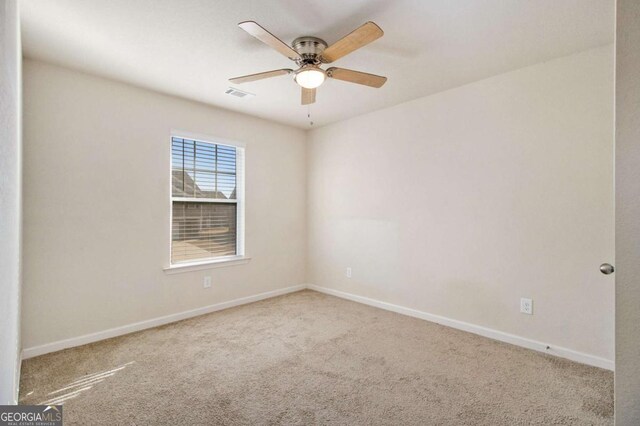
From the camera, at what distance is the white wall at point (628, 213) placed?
1.02m

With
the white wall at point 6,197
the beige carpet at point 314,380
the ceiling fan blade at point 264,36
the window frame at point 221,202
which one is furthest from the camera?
the window frame at point 221,202

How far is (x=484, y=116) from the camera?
299 centimetres

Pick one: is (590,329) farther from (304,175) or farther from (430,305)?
(304,175)

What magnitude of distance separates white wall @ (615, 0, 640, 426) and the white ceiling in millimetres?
1102

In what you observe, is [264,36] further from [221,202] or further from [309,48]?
[221,202]

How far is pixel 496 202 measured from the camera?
2.93 m

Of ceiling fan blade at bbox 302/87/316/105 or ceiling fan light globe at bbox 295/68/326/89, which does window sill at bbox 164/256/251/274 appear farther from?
ceiling fan light globe at bbox 295/68/326/89

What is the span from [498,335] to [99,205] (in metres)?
3.89

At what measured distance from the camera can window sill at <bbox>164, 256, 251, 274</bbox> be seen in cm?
342

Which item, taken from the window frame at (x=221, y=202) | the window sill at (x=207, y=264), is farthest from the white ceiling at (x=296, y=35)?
the window sill at (x=207, y=264)

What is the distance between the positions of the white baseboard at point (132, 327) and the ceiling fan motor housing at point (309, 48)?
2877 mm

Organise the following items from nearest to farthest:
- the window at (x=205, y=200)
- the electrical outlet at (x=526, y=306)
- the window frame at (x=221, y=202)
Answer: the electrical outlet at (x=526, y=306)
the window frame at (x=221, y=202)
the window at (x=205, y=200)

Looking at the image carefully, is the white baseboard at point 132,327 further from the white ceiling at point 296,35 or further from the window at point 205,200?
the white ceiling at point 296,35

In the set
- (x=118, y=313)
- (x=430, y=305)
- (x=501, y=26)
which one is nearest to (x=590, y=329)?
(x=430, y=305)
